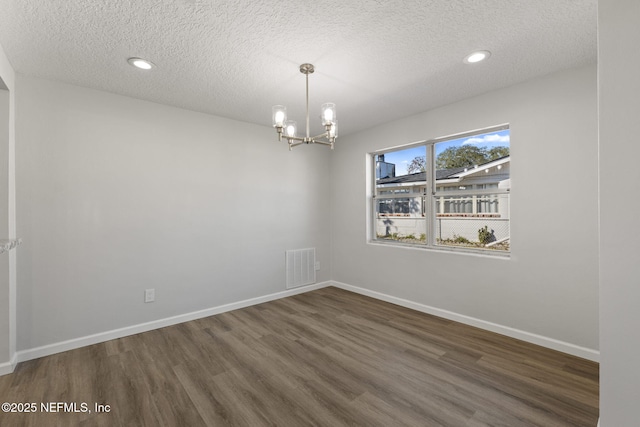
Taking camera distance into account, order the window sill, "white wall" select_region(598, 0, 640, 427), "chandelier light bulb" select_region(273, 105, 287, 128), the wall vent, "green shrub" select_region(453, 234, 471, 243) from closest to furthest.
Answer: "white wall" select_region(598, 0, 640, 427) < "chandelier light bulb" select_region(273, 105, 287, 128) < the window sill < "green shrub" select_region(453, 234, 471, 243) < the wall vent

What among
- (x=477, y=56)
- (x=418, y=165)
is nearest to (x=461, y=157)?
(x=418, y=165)

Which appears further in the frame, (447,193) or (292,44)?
(447,193)

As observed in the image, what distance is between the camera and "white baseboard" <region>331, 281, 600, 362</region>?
8.03ft

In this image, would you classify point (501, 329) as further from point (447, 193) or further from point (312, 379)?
point (312, 379)

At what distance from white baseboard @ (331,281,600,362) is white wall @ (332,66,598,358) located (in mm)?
14

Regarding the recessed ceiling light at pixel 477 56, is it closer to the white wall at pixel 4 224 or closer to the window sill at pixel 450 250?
the window sill at pixel 450 250

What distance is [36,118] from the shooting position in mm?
2547

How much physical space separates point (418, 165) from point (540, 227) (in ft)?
5.32

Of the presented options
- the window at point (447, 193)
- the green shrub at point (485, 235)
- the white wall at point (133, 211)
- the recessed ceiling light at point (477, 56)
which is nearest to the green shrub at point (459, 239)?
the window at point (447, 193)

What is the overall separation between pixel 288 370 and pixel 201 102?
2.93m

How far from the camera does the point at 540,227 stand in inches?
105

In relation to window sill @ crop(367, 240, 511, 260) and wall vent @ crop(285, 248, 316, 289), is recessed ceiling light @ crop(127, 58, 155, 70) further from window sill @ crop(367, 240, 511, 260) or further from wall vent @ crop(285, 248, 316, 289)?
window sill @ crop(367, 240, 511, 260)

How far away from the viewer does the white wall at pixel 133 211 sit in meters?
2.56

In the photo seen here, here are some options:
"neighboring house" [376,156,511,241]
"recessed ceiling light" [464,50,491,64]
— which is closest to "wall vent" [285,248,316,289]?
"neighboring house" [376,156,511,241]
